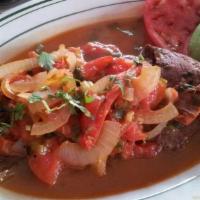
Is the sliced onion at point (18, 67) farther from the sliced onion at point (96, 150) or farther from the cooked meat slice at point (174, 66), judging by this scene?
the cooked meat slice at point (174, 66)

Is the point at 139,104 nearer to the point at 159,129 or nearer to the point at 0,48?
the point at 159,129

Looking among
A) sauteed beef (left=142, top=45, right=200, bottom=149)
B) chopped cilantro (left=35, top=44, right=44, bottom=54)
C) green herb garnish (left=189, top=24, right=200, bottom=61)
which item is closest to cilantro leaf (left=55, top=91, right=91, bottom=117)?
sauteed beef (left=142, top=45, right=200, bottom=149)

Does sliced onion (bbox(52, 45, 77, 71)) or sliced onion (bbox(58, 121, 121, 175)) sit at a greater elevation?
sliced onion (bbox(52, 45, 77, 71))

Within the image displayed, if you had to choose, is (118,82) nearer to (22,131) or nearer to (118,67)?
(118,67)

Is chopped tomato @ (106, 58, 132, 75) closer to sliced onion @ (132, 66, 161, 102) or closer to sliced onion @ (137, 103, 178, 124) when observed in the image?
sliced onion @ (132, 66, 161, 102)

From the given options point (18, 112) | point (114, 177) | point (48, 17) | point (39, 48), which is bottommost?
point (114, 177)

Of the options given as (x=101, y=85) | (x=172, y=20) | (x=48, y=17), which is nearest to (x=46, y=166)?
(x=101, y=85)
